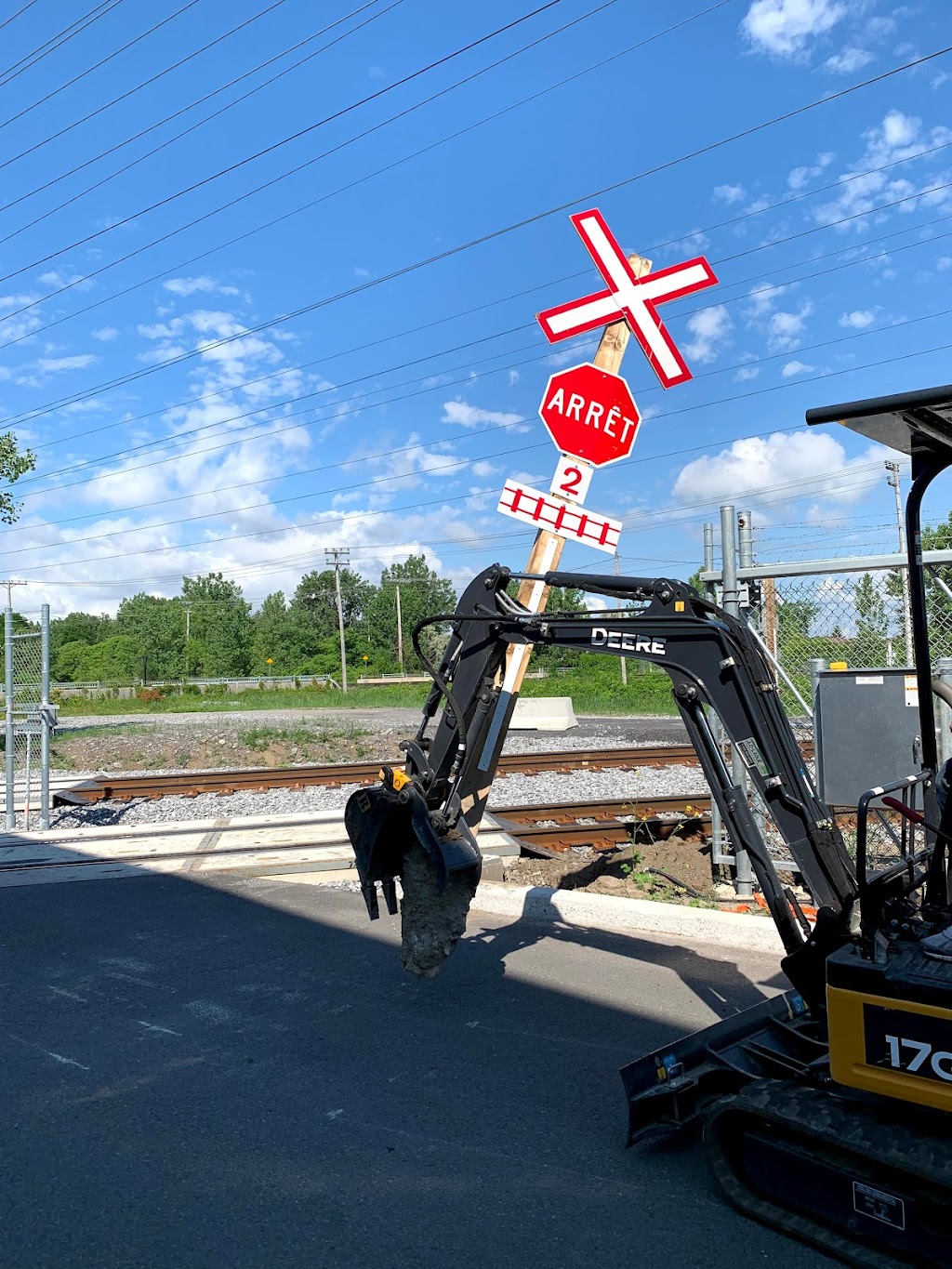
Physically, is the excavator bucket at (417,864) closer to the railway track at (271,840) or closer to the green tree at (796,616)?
the green tree at (796,616)

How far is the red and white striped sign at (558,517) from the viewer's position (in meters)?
8.10

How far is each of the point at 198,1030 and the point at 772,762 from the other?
3.51 metres

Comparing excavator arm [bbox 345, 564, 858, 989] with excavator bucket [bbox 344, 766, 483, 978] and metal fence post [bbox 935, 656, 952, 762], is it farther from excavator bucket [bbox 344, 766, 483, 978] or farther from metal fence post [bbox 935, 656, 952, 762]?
metal fence post [bbox 935, 656, 952, 762]

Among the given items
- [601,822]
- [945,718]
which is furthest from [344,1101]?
[601,822]

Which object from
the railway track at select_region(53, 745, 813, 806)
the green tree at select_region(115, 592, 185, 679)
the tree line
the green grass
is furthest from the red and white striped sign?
the green tree at select_region(115, 592, 185, 679)

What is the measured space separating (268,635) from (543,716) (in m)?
66.3

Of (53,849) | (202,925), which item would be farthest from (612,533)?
(53,849)

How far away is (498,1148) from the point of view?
431 centimetres

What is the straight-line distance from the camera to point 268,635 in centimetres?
9181

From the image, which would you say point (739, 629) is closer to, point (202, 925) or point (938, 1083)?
point (938, 1083)

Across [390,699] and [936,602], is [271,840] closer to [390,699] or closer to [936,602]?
[936,602]

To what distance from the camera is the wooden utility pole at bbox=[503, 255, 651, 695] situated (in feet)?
23.2

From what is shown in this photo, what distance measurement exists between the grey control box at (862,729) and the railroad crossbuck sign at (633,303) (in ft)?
10.4

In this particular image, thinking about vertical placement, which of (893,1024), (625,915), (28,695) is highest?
(28,695)
